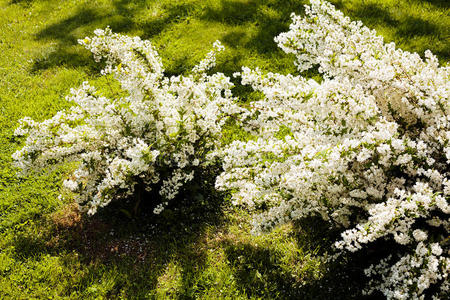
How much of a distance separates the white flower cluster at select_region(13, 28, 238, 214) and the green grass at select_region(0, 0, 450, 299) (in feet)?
1.52

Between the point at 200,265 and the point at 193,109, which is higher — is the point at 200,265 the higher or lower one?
the lower one

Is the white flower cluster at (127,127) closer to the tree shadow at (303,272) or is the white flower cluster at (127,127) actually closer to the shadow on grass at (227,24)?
the tree shadow at (303,272)

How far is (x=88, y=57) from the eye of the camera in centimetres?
632

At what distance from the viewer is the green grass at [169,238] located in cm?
325

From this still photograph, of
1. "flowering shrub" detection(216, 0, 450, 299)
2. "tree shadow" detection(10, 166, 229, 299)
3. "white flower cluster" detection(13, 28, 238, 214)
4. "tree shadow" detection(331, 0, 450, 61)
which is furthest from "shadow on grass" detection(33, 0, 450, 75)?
"flowering shrub" detection(216, 0, 450, 299)

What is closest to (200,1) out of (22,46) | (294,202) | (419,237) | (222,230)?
(22,46)

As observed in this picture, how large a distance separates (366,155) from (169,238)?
2.12 metres

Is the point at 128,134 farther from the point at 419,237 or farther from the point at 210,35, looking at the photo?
the point at 210,35

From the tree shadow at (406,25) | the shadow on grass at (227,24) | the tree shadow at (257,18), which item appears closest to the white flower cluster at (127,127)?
the shadow on grass at (227,24)

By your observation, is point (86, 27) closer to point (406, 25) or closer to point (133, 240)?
point (133, 240)

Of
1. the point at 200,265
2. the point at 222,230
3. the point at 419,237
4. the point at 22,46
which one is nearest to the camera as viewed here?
the point at 419,237

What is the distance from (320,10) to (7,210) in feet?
12.8

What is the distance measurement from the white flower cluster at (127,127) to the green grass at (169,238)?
464 mm

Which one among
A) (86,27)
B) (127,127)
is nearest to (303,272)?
(127,127)
